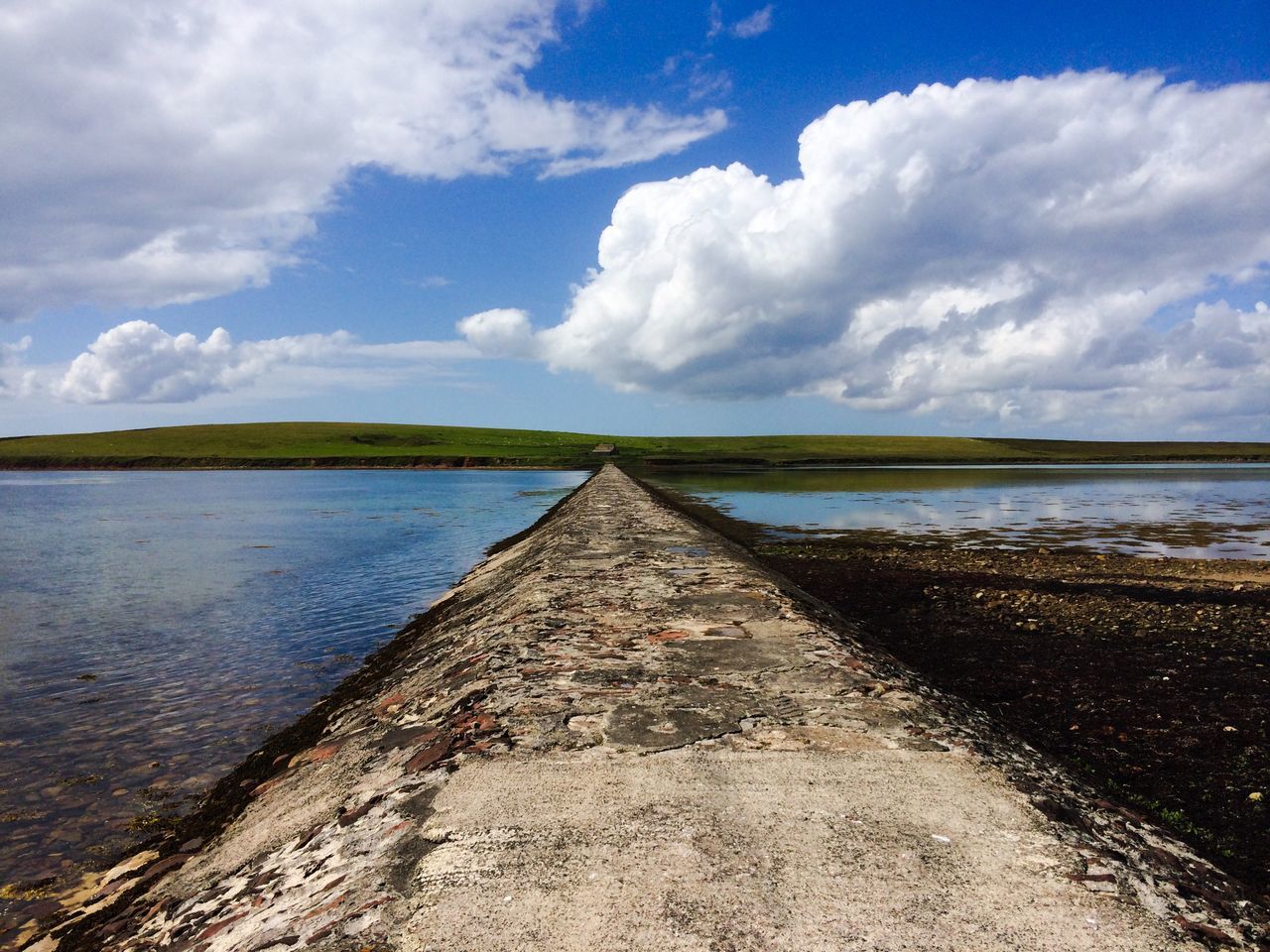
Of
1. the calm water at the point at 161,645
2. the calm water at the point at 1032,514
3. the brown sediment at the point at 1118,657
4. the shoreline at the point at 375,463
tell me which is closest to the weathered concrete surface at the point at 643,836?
the calm water at the point at 161,645

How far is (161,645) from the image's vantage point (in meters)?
12.9

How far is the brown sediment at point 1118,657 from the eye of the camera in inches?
248

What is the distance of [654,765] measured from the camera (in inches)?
187

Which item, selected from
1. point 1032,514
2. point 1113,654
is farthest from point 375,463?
point 1113,654

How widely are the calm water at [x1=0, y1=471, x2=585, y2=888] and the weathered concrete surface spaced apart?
1682mm

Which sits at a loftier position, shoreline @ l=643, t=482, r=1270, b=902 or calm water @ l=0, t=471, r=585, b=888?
shoreline @ l=643, t=482, r=1270, b=902

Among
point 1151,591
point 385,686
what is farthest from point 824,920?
point 1151,591

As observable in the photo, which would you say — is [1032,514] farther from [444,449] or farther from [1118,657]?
[444,449]

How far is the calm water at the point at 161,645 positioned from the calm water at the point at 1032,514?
16.0 metres

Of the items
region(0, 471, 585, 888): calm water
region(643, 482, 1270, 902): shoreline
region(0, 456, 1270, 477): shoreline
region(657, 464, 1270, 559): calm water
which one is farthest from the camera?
region(0, 456, 1270, 477): shoreline

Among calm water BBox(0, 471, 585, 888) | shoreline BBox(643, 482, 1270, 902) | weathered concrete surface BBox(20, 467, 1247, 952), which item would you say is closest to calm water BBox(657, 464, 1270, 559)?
shoreline BBox(643, 482, 1270, 902)

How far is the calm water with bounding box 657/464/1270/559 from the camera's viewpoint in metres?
25.5

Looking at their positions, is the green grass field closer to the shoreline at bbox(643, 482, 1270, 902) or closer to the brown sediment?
the shoreline at bbox(643, 482, 1270, 902)

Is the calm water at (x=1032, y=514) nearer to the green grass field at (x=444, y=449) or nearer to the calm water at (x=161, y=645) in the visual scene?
the calm water at (x=161, y=645)
